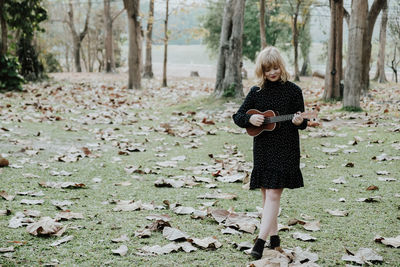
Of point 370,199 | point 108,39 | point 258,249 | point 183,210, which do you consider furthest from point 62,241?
point 108,39

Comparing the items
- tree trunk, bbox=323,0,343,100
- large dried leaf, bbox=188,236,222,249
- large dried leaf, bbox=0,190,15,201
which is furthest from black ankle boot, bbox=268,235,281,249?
tree trunk, bbox=323,0,343,100

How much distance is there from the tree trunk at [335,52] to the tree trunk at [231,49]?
278cm

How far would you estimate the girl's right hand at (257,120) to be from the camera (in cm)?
319

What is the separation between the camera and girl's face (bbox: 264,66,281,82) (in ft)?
10.7

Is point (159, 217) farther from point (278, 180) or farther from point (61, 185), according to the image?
point (61, 185)

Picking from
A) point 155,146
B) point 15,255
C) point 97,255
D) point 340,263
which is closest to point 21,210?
point 15,255

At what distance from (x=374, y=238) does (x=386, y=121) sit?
6198 millimetres

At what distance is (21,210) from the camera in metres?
3.90

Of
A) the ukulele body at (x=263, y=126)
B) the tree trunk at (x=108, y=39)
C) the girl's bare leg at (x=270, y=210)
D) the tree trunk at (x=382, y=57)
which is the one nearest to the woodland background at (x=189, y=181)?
the girl's bare leg at (x=270, y=210)

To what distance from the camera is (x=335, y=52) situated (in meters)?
12.5

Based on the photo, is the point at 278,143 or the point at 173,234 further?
the point at 173,234

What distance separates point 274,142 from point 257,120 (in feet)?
0.71

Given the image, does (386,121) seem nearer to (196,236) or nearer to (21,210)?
(196,236)

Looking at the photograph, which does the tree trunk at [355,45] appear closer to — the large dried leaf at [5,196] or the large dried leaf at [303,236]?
the large dried leaf at [303,236]
